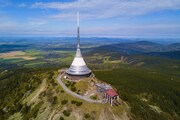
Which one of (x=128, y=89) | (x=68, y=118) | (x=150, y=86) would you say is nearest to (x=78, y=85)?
(x=68, y=118)

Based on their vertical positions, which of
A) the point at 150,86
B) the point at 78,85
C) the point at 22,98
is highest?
the point at 78,85

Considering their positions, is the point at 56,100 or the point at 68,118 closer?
the point at 68,118

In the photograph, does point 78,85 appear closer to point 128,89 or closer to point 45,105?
point 45,105

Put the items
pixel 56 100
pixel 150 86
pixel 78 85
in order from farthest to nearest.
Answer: pixel 150 86, pixel 78 85, pixel 56 100

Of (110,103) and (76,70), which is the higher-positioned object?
(76,70)

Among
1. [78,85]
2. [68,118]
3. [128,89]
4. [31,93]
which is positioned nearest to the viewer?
[68,118]

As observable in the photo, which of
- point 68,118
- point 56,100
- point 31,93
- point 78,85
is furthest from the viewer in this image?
point 31,93

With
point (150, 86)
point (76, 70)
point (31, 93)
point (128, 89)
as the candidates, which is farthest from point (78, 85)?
point (150, 86)

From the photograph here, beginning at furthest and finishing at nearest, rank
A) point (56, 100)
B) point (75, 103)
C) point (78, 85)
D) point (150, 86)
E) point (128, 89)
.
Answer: point (150, 86) → point (128, 89) → point (78, 85) → point (56, 100) → point (75, 103)

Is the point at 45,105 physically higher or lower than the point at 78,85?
lower

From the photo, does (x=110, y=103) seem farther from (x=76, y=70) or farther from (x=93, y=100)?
(x=76, y=70)
